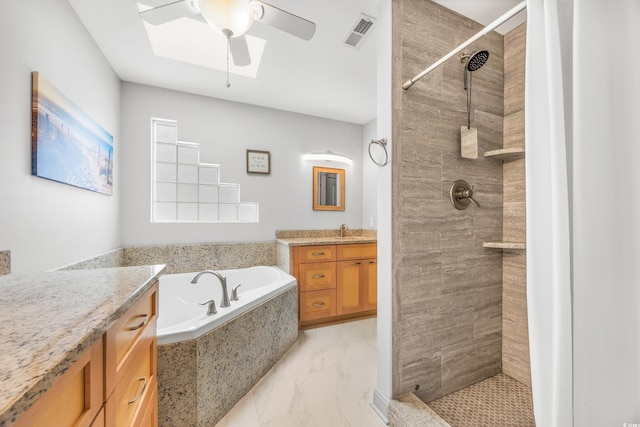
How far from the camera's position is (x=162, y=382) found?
125cm

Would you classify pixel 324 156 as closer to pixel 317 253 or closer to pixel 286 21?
pixel 317 253

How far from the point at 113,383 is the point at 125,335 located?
12 centimetres

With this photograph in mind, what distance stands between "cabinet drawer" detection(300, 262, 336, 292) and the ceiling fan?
1991 mm

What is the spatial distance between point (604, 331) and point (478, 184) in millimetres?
1031

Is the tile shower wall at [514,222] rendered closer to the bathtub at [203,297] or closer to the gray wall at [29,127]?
the bathtub at [203,297]

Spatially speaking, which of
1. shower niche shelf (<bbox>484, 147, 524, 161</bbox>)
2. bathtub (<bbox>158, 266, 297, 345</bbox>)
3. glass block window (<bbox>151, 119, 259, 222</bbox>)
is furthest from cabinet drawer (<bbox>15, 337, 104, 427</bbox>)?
glass block window (<bbox>151, 119, 259, 222</bbox>)

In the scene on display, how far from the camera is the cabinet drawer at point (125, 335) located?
0.63m

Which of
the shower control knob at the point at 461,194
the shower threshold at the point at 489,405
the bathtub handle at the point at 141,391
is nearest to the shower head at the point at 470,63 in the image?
the shower control knob at the point at 461,194

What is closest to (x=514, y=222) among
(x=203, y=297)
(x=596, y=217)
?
(x=596, y=217)

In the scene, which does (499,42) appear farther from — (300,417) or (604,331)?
(300,417)

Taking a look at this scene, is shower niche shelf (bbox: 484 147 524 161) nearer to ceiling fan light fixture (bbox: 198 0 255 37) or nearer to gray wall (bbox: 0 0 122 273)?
ceiling fan light fixture (bbox: 198 0 255 37)

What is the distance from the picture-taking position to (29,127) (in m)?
1.31

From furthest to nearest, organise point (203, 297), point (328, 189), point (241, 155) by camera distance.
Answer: point (328, 189) < point (241, 155) < point (203, 297)

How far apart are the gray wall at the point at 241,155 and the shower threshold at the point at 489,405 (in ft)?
7.23
